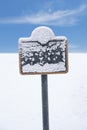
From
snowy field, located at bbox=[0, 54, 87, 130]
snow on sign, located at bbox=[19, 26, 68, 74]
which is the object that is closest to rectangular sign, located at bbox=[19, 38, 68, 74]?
snow on sign, located at bbox=[19, 26, 68, 74]

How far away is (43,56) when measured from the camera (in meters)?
3.68

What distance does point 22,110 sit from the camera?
19.0ft

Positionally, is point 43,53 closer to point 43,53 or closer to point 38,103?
point 43,53

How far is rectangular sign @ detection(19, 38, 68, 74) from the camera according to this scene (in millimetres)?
3688

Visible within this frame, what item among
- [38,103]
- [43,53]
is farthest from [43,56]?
[38,103]

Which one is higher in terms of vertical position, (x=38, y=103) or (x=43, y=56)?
(x=43, y=56)

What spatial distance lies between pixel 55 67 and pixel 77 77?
14.8 feet

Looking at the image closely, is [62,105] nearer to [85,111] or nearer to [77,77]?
[85,111]

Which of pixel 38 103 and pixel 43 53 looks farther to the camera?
pixel 38 103

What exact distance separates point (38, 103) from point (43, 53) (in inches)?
106

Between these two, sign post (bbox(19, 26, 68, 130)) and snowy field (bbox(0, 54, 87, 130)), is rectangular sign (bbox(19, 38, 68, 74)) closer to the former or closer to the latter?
sign post (bbox(19, 26, 68, 130))

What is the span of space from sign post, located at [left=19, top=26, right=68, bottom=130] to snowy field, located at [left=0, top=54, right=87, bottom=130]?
1700 mm

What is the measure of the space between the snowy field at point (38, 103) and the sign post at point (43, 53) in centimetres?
170

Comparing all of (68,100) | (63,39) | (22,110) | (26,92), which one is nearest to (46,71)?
(63,39)
